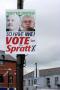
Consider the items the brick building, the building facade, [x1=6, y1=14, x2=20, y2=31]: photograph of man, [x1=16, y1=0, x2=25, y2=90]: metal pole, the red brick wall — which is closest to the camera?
[x1=6, y1=14, x2=20, y2=31]: photograph of man

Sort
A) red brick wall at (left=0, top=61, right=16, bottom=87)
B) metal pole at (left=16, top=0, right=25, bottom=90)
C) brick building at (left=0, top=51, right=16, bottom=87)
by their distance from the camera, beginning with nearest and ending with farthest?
1. metal pole at (left=16, top=0, right=25, bottom=90)
2. brick building at (left=0, top=51, right=16, bottom=87)
3. red brick wall at (left=0, top=61, right=16, bottom=87)

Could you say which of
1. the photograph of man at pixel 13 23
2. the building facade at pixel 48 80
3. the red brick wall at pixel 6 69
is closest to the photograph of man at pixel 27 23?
the photograph of man at pixel 13 23

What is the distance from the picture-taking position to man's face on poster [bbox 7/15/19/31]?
1096 cm

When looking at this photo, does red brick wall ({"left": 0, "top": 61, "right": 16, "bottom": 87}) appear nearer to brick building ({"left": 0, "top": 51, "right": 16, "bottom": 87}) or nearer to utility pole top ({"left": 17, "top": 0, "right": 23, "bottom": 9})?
brick building ({"left": 0, "top": 51, "right": 16, "bottom": 87})

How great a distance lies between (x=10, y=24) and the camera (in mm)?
11070

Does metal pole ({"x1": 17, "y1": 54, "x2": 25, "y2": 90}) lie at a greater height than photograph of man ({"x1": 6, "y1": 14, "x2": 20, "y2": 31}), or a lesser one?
lesser

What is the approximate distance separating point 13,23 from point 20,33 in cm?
34

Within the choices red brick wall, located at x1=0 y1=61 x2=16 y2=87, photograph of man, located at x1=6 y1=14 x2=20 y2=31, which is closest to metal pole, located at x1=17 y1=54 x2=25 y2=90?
photograph of man, located at x1=6 y1=14 x2=20 y2=31

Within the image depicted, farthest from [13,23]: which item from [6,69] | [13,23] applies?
[6,69]

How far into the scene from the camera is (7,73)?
311 ft

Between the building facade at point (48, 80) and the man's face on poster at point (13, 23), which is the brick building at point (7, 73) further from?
the man's face on poster at point (13, 23)

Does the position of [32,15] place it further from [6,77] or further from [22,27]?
[6,77]

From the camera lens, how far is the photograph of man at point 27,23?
36.1ft

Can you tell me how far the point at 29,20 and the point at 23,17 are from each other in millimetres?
191
